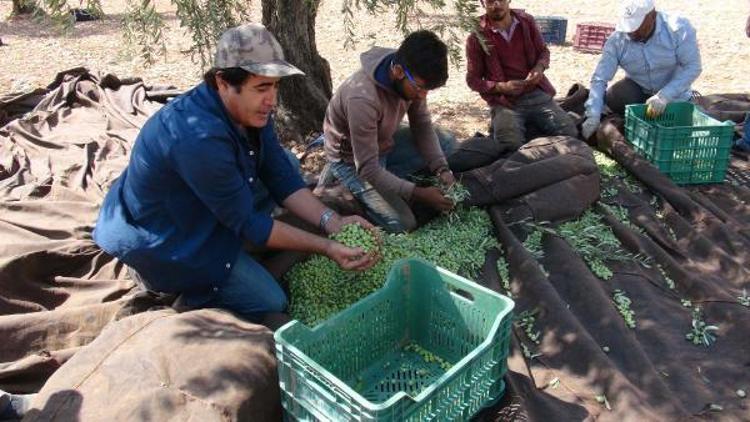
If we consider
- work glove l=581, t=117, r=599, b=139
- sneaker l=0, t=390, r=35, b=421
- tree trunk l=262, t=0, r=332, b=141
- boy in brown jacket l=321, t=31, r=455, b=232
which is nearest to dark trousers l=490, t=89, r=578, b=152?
work glove l=581, t=117, r=599, b=139

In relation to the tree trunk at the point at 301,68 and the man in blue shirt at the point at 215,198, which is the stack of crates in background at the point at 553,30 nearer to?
the tree trunk at the point at 301,68

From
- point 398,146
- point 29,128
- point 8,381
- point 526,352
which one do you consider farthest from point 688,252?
point 29,128

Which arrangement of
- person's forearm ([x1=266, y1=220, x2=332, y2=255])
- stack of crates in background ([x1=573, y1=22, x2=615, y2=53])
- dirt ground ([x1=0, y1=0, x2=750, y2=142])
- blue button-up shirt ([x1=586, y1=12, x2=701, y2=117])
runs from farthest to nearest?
1. stack of crates in background ([x1=573, y1=22, x2=615, y2=53])
2. dirt ground ([x1=0, y1=0, x2=750, y2=142])
3. blue button-up shirt ([x1=586, y1=12, x2=701, y2=117])
4. person's forearm ([x1=266, y1=220, x2=332, y2=255])

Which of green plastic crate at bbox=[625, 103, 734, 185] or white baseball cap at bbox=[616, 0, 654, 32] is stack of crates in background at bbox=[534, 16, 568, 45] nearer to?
white baseball cap at bbox=[616, 0, 654, 32]

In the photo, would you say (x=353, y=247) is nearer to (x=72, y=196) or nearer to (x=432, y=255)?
(x=432, y=255)

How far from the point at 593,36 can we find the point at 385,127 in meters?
6.77

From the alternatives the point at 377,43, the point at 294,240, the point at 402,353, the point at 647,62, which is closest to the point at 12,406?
the point at 294,240

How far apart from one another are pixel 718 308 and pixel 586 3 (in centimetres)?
1084

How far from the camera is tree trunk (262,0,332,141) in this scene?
577 cm

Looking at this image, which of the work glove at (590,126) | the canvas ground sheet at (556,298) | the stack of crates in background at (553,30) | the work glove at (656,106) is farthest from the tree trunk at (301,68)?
the stack of crates in background at (553,30)

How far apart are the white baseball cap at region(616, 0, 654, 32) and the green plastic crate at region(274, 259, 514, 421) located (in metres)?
3.40

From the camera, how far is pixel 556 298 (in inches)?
145

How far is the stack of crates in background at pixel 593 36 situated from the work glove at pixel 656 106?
481cm

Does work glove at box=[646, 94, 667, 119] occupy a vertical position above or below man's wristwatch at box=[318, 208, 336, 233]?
above
